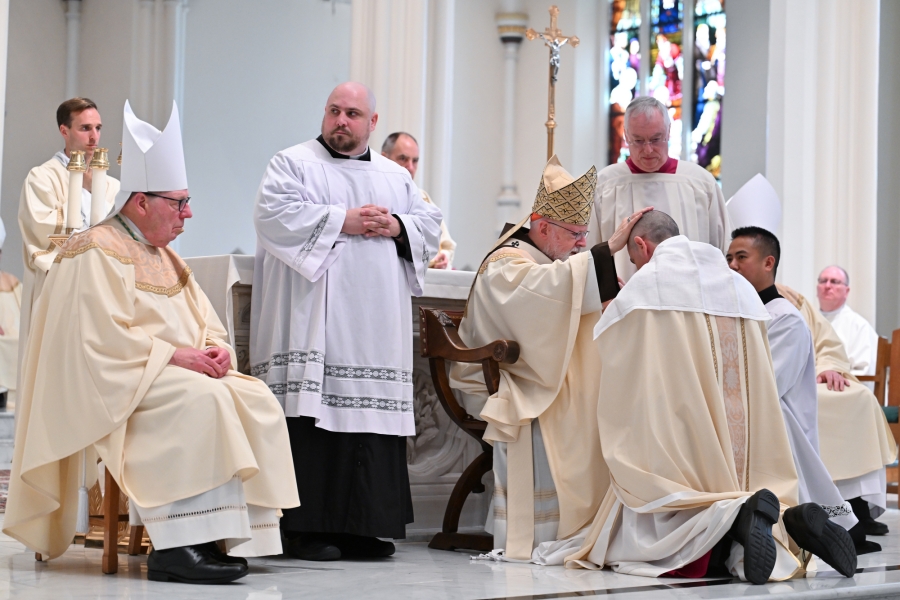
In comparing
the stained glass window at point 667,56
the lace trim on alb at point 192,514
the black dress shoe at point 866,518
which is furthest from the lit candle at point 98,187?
the stained glass window at point 667,56

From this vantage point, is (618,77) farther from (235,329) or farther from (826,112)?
(235,329)

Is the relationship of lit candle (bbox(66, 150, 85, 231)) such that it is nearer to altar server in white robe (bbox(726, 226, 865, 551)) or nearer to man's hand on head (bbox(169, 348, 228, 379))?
man's hand on head (bbox(169, 348, 228, 379))

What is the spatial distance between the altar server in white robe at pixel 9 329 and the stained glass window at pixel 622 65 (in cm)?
623

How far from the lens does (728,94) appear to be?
11.5 m

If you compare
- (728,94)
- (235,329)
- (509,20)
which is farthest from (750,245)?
(509,20)

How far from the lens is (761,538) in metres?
3.73

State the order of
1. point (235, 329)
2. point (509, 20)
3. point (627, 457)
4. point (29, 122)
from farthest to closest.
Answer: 1. point (509, 20)
2. point (29, 122)
3. point (235, 329)
4. point (627, 457)

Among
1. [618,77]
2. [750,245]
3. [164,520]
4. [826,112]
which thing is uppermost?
[618,77]

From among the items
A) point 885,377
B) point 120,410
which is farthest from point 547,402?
point 885,377

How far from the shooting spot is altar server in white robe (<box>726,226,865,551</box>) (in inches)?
184

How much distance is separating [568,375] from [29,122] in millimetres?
8408

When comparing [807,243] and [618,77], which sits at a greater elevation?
[618,77]

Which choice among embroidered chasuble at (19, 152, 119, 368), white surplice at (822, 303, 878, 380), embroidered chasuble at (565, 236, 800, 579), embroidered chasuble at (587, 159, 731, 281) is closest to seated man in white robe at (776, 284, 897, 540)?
embroidered chasuble at (587, 159, 731, 281)

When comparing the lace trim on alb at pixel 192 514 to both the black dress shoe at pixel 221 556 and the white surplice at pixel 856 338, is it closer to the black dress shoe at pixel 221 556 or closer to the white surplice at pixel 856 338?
the black dress shoe at pixel 221 556
